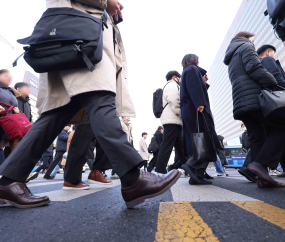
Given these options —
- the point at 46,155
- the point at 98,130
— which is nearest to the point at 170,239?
the point at 98,130

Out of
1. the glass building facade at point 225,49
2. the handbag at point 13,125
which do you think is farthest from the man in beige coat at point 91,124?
the glass building facade at point 225,49

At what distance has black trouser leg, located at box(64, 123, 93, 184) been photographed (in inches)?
96.3

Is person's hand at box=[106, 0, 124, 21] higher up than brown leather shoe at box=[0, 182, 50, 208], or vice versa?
person's hand at box=[106, 0, 124, 21]

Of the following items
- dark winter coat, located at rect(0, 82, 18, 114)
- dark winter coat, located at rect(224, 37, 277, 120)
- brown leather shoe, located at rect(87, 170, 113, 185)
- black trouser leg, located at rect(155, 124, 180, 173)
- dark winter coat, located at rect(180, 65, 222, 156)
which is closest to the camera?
dark winter coat, located at rect(224, 37, 277, 120)

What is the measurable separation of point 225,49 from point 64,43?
107 meters

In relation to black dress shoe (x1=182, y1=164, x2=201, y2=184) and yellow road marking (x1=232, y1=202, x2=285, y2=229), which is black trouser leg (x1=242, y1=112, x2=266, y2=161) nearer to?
black dress shoe (x1=182, y1=164, x2=201, y2=184)

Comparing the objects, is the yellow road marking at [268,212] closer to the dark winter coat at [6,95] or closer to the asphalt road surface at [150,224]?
the asphalt road surface at [150,224]

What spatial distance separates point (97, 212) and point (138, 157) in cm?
43

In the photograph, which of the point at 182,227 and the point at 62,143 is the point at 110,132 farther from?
the point at 62,143

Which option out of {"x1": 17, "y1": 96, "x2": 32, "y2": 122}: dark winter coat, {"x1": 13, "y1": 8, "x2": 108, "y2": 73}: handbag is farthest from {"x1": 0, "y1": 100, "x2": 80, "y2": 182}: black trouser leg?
{"x1": 17, "y1": 96, "x2": 32, "y2": 122}: dark winter coat

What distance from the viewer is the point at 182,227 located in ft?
2.96

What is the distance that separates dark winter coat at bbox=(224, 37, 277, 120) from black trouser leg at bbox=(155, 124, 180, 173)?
1246 millimetres

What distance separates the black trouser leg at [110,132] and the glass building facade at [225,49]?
47558 mm

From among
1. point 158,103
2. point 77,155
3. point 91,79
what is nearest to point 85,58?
point 91,79
